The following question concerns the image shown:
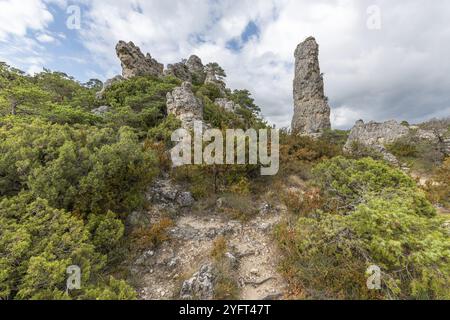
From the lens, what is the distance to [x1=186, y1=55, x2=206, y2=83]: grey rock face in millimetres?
27728

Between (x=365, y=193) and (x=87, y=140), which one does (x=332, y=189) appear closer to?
(x=365, y=193)

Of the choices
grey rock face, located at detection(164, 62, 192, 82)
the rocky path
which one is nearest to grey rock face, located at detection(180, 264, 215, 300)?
the rocky path

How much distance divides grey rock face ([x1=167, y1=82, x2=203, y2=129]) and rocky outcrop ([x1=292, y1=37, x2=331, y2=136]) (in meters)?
15.4

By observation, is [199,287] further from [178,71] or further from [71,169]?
[178,71]

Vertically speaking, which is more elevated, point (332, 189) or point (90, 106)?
point (90, 106)

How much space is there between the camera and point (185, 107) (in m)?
12.0

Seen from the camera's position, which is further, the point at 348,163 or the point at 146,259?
the point at 348,163

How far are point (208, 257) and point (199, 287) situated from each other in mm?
864

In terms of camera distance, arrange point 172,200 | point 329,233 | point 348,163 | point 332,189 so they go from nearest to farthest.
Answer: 1. point 329,233
2. point 332,189
3. point 348,163
4. point 172,200

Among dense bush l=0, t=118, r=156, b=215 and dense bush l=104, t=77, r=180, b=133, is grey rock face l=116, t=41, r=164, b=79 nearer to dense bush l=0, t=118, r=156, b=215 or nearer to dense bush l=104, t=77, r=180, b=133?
dense bush l=104, t=77, r=180, b=133

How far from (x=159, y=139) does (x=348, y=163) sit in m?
8.85

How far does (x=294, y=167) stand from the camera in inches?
355

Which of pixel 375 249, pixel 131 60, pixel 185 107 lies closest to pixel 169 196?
pixel 375 249
